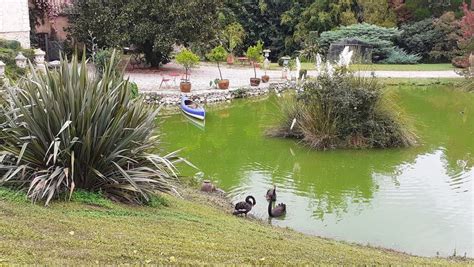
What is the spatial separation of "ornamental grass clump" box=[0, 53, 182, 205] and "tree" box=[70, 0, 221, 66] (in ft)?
49.1

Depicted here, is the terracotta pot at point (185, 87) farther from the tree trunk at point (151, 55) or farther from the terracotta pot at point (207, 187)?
the terracotta pot at point (207, 187)

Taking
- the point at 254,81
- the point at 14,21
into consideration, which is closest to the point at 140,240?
the point at 254,81

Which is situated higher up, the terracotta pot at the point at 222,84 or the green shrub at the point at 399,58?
the green shrub at the point at 399,58

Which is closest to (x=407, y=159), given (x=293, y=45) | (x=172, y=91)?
(x=172, y=91)

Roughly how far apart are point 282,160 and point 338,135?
4.88 ft

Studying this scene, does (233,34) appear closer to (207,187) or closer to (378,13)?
(378,13)

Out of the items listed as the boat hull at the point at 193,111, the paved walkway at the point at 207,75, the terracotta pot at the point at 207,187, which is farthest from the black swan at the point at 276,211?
the paved walkway at the point at 207,75

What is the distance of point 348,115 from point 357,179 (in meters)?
2.13

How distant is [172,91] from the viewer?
18.7 metres

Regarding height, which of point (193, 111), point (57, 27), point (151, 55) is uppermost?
point (57, 27)

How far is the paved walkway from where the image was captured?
20036 millimetres

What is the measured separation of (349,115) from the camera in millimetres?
11922

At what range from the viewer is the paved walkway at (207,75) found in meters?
20.0

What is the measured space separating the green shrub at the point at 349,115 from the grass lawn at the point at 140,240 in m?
5.67
